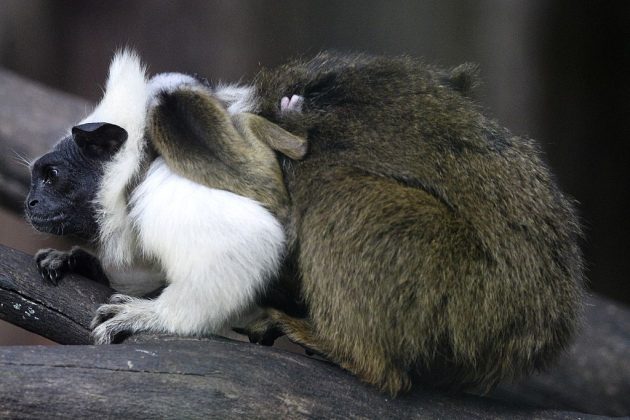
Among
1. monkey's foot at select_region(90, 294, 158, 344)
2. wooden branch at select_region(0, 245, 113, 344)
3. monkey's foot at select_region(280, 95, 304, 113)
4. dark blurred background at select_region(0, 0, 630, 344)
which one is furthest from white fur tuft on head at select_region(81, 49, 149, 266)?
dark blurred background at select_region(0, 0, 630, 344)

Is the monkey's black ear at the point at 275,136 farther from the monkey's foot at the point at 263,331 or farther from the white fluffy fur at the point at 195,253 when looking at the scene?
the monkey's foot at the point at 263,331

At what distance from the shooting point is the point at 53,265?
4.10 m

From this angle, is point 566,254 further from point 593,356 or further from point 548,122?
point 548,122

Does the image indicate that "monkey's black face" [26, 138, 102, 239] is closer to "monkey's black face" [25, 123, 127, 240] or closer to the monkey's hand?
"monkey's black face" [25, 123, 127, 240]

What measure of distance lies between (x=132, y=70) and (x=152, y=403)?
83.5 inches

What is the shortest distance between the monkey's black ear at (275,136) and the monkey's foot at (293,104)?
208 mm

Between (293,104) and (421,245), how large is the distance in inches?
45.6

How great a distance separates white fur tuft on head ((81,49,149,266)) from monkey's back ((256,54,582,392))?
0.83m

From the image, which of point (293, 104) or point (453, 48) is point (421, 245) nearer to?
point (293, 104)

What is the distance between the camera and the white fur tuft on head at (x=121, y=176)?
4.24m

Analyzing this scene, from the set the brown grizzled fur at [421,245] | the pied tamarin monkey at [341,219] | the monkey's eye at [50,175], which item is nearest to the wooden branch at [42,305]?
the pied tamarin monkey at [341,219]

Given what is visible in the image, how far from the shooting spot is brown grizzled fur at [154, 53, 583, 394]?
3.58 m

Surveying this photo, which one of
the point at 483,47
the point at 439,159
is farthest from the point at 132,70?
the point at 483,47

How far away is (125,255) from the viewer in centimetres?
432
